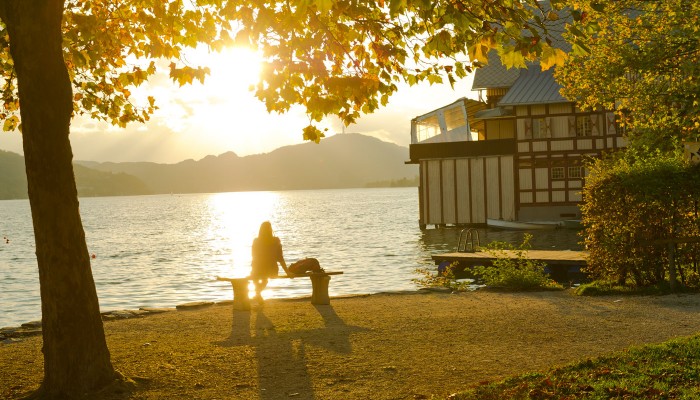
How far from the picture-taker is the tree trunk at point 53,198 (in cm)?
815

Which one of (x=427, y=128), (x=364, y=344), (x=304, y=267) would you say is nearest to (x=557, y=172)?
(x=427, y=128)

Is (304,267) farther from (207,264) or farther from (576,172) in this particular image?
(576,172)

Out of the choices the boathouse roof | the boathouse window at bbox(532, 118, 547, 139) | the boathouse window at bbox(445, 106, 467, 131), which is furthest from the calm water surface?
the boathouse roof

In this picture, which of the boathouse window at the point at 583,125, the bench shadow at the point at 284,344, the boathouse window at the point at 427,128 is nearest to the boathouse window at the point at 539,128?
the boathouse window at the point at 583,125

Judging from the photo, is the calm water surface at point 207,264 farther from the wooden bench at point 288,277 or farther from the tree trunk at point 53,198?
the tree trunk at point 53,198

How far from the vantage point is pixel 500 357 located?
9.84 metres

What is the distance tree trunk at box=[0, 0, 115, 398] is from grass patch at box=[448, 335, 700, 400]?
12.7ft

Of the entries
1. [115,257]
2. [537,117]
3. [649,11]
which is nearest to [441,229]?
[537,117]

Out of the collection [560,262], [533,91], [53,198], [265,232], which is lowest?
[560,262]

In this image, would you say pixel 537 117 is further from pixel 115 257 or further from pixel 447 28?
pixel 447 28

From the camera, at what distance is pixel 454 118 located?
194 ft

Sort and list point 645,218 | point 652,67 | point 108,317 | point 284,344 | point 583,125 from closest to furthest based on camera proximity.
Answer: point 284,344 < point 108,317 < point 645,218 < point 652,67 < point 583,125

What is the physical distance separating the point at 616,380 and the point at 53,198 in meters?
5.76

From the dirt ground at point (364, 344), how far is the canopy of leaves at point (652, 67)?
7085mm
